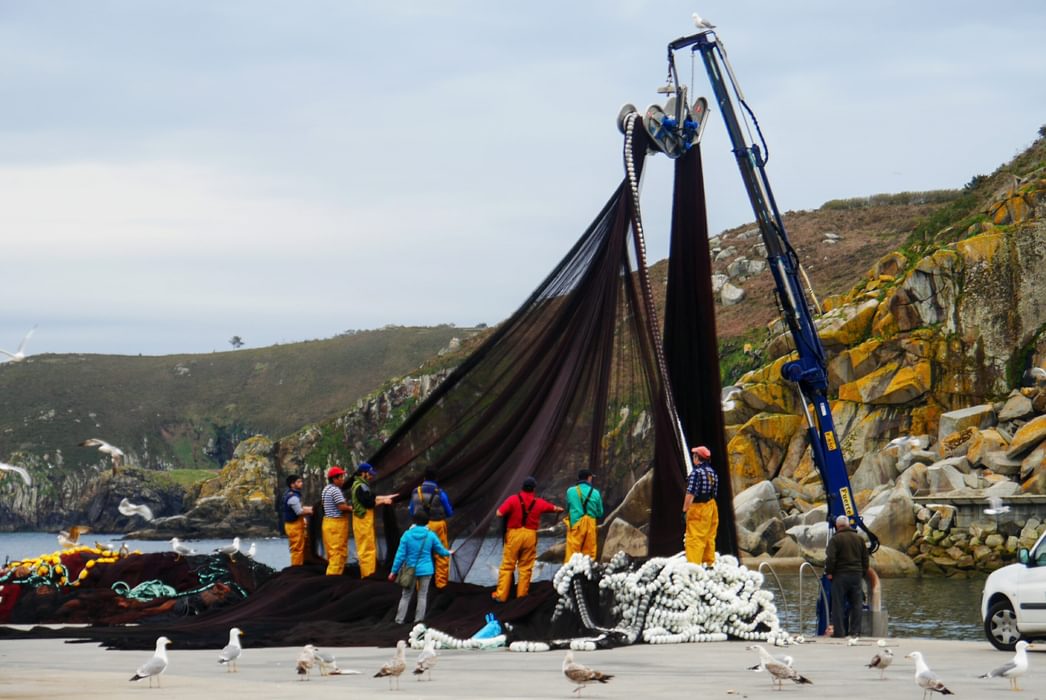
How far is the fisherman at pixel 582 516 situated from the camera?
63.2ft

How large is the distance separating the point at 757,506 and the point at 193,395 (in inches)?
5779

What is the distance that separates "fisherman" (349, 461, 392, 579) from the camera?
2150 cm

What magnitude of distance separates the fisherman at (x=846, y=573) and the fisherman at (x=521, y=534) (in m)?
3.70

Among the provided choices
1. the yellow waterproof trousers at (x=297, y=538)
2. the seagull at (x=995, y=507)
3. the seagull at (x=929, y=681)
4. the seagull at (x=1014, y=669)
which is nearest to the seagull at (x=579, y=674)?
the seagull at (x=929, y=681)

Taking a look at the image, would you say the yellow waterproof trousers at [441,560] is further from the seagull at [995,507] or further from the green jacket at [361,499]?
the seagull at [995,507]

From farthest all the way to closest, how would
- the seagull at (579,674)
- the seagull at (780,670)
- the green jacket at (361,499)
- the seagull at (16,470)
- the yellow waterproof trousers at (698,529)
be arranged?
the seagull at (16,470) → the green jacket at (361,499) → the yellow waterproof trousers at (698,529) → the seagull at (780,670) → the seagull at (579,674)

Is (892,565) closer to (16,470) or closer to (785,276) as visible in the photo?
(785,276)

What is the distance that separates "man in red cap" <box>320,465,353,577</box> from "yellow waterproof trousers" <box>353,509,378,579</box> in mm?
293

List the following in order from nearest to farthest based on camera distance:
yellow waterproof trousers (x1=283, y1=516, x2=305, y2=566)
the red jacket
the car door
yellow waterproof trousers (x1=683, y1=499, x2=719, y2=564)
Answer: the car door, yellow waterproof trousers (x1=683, y1=499, x2=719, y2=564), the red jacket, yellow waterproof trousers (x1=283, y1=516, x2=305, y2=566)

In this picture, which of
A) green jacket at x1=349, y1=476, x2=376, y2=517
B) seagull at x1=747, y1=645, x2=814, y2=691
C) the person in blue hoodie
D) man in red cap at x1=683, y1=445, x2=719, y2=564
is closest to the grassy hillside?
green jacket at x1=349, y1=476, x2=376, y2=517

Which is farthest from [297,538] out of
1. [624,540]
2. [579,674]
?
[579,674]

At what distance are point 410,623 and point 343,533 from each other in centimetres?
305

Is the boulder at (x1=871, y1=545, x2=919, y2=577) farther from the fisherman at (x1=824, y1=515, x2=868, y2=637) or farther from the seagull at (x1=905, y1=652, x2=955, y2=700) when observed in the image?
the seagull at (x1=905, y1=652, x2=955, y2=700)

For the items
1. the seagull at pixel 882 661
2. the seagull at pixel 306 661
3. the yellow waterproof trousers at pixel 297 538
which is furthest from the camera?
the yellow waterproof trousers at pixel 297 538
